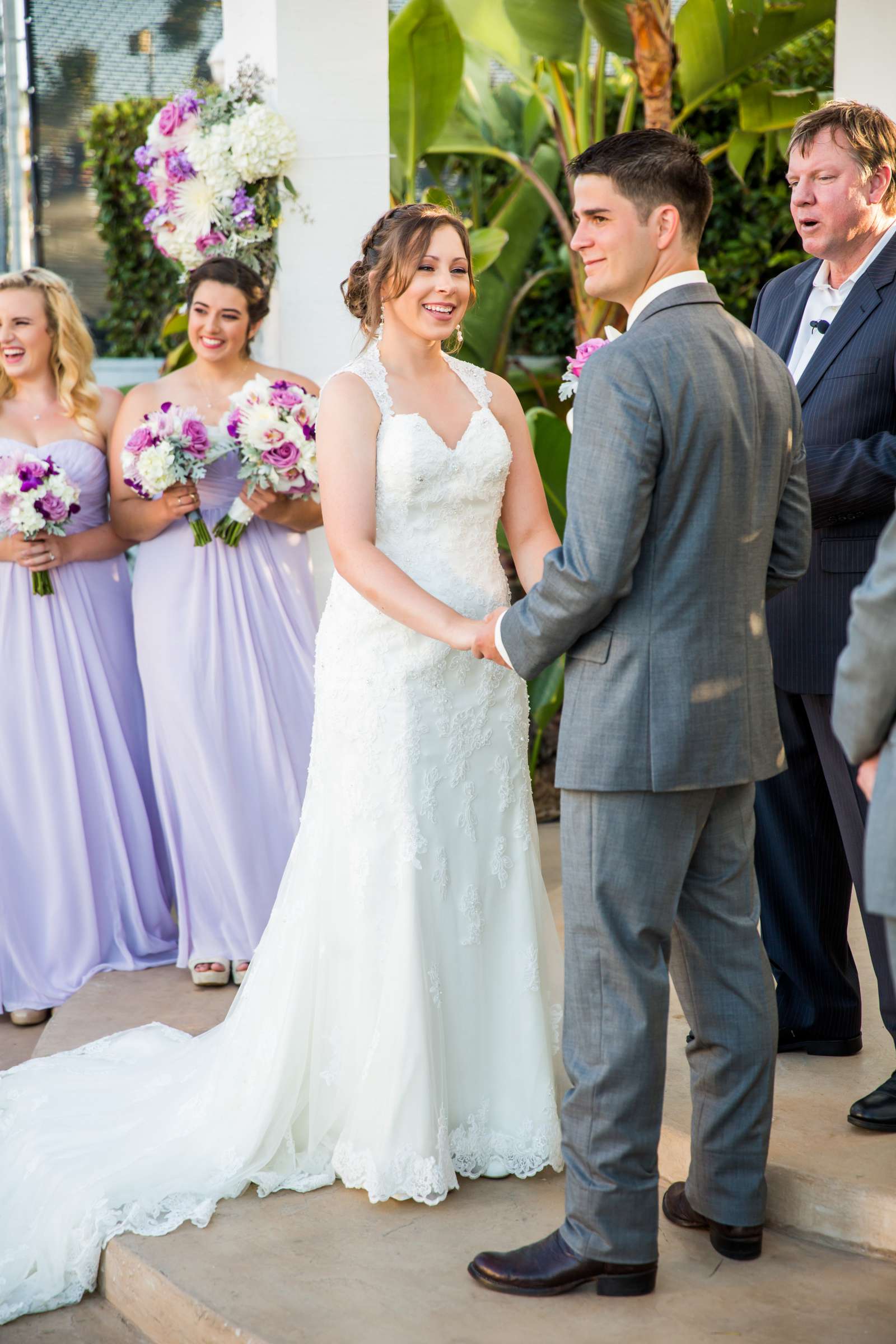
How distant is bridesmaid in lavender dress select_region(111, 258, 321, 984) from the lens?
14.8ft

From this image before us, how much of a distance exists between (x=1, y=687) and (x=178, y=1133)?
79.2 inches

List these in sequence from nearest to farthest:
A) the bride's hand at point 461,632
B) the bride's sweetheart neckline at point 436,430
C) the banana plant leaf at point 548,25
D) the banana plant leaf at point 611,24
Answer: the bride's hand at point 461,632 → the bride's sweetheart neckline at point 436,430 → the banana plant leaf at point 611,24 → the banana plant leaf at point 548,25

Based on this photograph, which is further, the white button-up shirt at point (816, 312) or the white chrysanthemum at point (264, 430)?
the white chrysanthemum at point (264, 430)

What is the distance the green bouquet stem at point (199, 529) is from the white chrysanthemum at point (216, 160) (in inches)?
47.7

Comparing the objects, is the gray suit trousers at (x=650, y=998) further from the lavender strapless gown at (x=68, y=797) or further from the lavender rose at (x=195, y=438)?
the lavender strapless gown at (x=68, y=797)

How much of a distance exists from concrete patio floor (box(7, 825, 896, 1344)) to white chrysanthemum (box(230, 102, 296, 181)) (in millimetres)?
3366

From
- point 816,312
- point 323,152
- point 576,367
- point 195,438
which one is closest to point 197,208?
point 323,152

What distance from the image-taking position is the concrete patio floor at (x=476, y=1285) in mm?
2529

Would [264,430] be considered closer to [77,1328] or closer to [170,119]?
[170,119]

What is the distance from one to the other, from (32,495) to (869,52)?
307cm

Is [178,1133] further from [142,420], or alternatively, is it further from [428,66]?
[428,66]

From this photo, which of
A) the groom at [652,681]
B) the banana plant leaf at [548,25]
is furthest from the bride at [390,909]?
the banana plant leaf at [548,25]

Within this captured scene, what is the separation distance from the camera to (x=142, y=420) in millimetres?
4531

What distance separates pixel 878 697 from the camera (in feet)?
6.28
